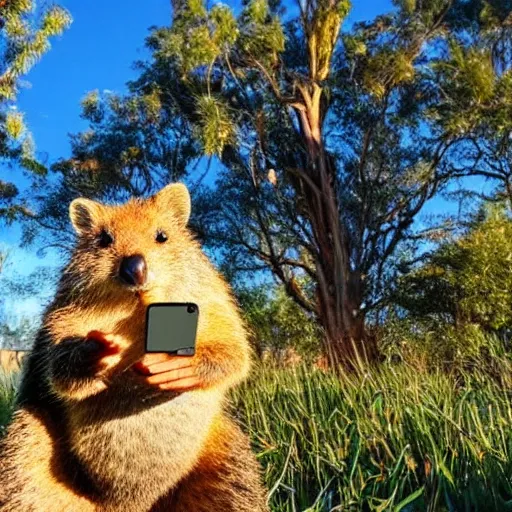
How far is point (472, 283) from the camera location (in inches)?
729

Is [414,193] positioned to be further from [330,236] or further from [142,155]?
[142,155]

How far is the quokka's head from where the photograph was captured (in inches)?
77.2

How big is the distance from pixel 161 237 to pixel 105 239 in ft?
0.60

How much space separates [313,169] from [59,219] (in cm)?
945

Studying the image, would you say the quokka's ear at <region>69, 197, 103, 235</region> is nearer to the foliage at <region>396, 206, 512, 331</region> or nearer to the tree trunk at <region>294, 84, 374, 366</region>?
the foliage at <region>396, 206, 512, 331</region>

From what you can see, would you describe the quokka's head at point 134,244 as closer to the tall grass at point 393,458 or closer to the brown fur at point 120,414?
the brown fur at point 120,414

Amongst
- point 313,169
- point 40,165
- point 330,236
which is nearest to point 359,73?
point 313,169

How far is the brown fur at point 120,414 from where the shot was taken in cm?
186

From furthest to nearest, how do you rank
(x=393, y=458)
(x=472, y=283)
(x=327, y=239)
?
1. (x=327, y=239)
2. (x=472, y=283)
3. (x=393, y=458)

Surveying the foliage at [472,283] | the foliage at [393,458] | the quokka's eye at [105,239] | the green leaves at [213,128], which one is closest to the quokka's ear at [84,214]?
the quokka's eye at [105,239]

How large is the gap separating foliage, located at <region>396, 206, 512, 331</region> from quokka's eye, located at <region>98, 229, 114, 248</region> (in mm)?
16691

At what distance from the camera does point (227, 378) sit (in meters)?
2.04

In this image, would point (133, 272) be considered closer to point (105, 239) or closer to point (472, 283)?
point (105, 239)

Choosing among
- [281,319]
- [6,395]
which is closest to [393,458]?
[6,395]
